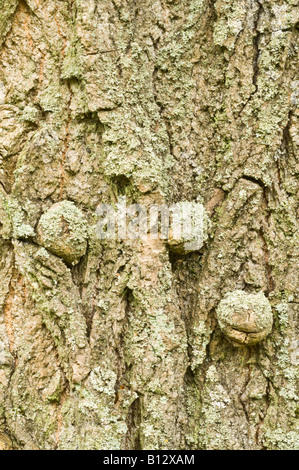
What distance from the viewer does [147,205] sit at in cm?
132

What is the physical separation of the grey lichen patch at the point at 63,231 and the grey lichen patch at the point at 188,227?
1.02ft

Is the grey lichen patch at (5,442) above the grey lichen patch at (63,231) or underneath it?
underneath

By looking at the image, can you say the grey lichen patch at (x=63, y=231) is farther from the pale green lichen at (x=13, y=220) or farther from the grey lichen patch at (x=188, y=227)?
the grey lichen patch at (x=188, y=227)

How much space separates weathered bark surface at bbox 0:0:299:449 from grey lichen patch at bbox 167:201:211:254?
0.14 ft

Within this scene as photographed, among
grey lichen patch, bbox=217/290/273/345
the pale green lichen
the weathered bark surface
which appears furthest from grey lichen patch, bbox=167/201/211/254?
the pale green lichen

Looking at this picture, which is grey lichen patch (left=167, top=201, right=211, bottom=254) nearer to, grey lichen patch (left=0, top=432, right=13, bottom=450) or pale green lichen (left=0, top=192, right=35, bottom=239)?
pale green lichen (left=0, top=192, right=35, bottom=239)

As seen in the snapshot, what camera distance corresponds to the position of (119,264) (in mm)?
1331

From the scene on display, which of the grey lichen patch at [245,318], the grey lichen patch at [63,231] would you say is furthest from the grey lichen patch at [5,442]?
the grey lichen patch at [245,318]

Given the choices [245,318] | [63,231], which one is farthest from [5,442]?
[245,318]

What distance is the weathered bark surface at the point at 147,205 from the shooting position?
1303mm

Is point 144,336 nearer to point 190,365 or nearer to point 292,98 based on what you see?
point 190,365

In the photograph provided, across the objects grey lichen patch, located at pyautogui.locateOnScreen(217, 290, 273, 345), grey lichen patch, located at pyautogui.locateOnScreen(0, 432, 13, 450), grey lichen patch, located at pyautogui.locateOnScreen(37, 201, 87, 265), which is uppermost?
grey lichen patch, located at pyautogui.locateOnScreen(37, 201, 87, 265)

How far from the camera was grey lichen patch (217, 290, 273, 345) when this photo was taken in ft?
4.16
